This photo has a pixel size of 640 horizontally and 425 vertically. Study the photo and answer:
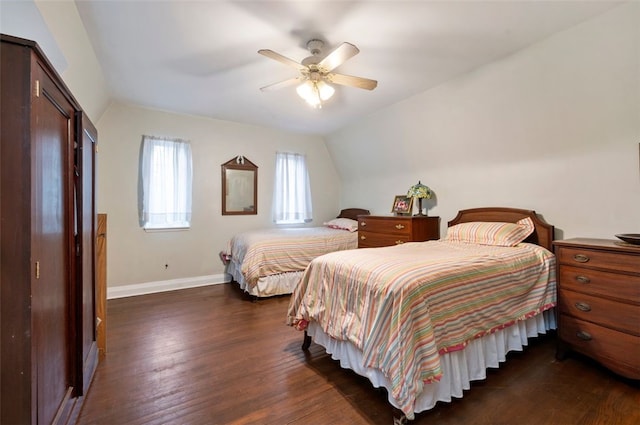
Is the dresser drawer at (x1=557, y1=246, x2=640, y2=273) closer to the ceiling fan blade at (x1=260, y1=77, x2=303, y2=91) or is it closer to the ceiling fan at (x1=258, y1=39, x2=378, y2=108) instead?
the ceiling fan at (x1=258, y1=39, x2=378, y2=108)

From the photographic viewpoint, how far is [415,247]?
2635mm

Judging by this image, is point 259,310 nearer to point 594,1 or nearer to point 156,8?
point 156,8

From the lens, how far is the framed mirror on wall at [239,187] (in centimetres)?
453

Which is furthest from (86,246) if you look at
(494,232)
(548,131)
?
(548,131)

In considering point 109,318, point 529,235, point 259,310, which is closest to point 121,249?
point 109,318

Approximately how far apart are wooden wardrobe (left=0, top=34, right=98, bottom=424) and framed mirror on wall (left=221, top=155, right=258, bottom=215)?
2.94m

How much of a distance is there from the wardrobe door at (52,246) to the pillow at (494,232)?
3.21 m

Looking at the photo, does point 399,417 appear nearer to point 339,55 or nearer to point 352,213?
point 339,55

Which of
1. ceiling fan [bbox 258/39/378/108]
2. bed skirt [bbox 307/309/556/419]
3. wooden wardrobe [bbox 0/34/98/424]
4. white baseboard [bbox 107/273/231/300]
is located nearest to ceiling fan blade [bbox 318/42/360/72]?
ceiling fan [bbox 258/39/378/108]

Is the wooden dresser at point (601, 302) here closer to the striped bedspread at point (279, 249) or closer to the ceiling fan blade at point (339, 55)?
the ceiling fan blade at point (339, 55)

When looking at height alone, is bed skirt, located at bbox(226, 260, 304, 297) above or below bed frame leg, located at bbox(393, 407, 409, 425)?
above

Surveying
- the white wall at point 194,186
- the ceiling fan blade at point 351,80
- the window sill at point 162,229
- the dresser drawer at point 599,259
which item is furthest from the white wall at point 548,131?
the window sill at point 162,229

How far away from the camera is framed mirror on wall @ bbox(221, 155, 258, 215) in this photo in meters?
4.53

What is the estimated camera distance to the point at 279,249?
12.2 ft
